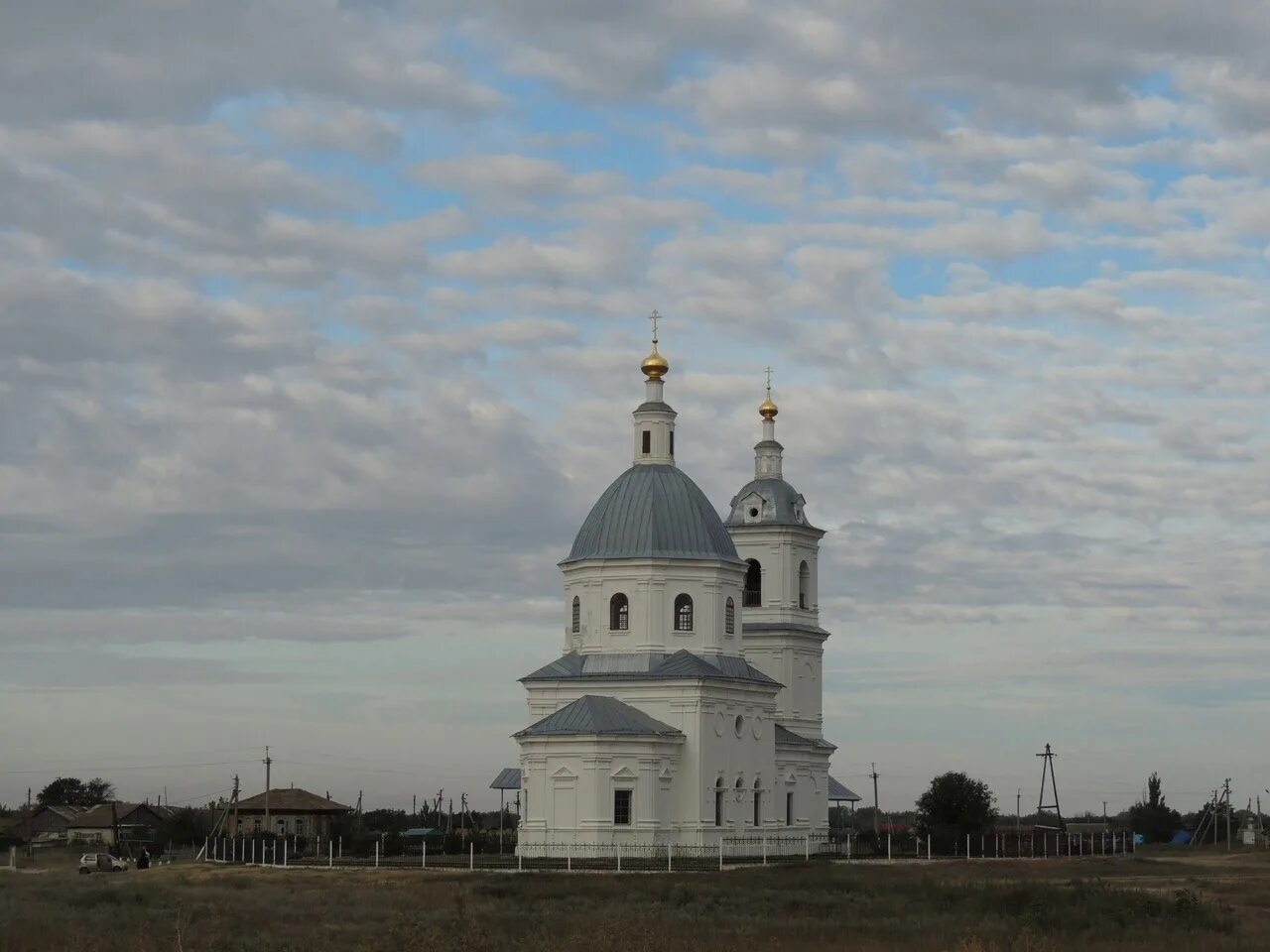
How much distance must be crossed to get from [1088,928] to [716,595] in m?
30.5

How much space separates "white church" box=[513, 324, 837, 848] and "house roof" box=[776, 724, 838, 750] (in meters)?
0.08

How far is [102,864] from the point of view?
60.8 m

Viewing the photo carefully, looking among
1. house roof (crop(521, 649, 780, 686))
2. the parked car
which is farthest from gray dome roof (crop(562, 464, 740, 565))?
the parked car

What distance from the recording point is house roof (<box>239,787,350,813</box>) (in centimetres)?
9412

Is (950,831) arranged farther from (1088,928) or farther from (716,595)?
(1088,928)

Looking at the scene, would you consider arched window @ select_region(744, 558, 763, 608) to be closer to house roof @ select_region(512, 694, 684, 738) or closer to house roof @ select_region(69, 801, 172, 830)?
house roof @ select_region(512, 694, 684, 738)

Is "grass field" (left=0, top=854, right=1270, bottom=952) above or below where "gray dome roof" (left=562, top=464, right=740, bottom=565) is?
below

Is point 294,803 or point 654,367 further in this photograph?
point 294,803

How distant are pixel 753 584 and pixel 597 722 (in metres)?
15.9

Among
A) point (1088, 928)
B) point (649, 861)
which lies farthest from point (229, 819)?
point (1088, 928)

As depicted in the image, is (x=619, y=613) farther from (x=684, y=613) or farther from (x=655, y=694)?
(x=655, y=694)

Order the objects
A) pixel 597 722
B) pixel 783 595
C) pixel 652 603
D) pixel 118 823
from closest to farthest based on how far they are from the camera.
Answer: pixel 597 722
pixel 652 603
pixel 783 595
pixel 118 823

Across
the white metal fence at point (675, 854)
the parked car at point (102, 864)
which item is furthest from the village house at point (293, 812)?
the parked car at point (102, 864)

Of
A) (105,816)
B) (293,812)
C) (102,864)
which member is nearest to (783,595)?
(102,864)
